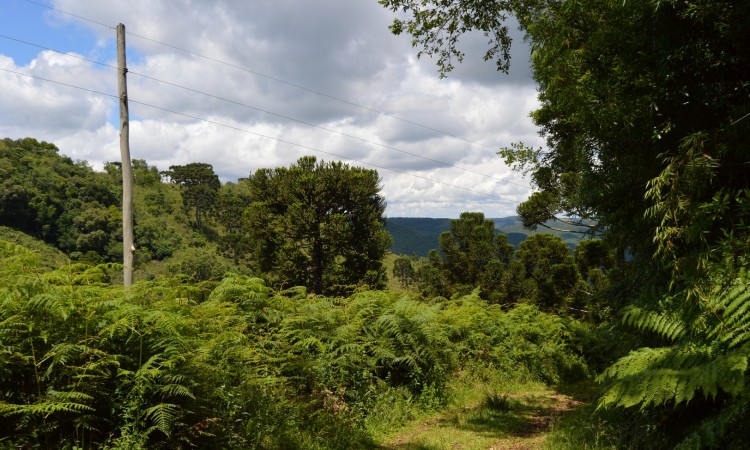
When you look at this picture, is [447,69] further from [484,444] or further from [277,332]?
[484,444]

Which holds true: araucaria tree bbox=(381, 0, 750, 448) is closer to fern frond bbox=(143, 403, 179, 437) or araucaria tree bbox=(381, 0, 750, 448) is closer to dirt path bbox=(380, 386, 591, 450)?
dirt path bbox=(380, 386, 591, 450)

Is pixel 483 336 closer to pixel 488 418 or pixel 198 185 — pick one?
pixel 488 418

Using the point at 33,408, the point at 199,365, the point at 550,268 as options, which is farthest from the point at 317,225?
the point at 33,408

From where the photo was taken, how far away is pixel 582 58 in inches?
201

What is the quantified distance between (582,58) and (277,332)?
6.61m

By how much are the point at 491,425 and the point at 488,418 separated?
0.39 metres

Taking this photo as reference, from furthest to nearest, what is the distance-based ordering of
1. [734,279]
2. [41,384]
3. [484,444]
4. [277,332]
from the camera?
[277,332]
[484,444]
[41,384]
[734,279]

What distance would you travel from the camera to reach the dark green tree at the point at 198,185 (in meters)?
111

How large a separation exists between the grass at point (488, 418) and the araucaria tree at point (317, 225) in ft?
58.2

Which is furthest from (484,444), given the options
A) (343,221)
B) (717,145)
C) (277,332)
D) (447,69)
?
(343,221)

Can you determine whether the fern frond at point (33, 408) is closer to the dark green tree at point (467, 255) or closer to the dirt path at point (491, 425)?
the dirt path at point (491, 425)

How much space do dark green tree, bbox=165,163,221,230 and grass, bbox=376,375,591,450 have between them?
363ft

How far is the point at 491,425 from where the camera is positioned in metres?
7.25

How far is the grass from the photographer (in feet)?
20.7
